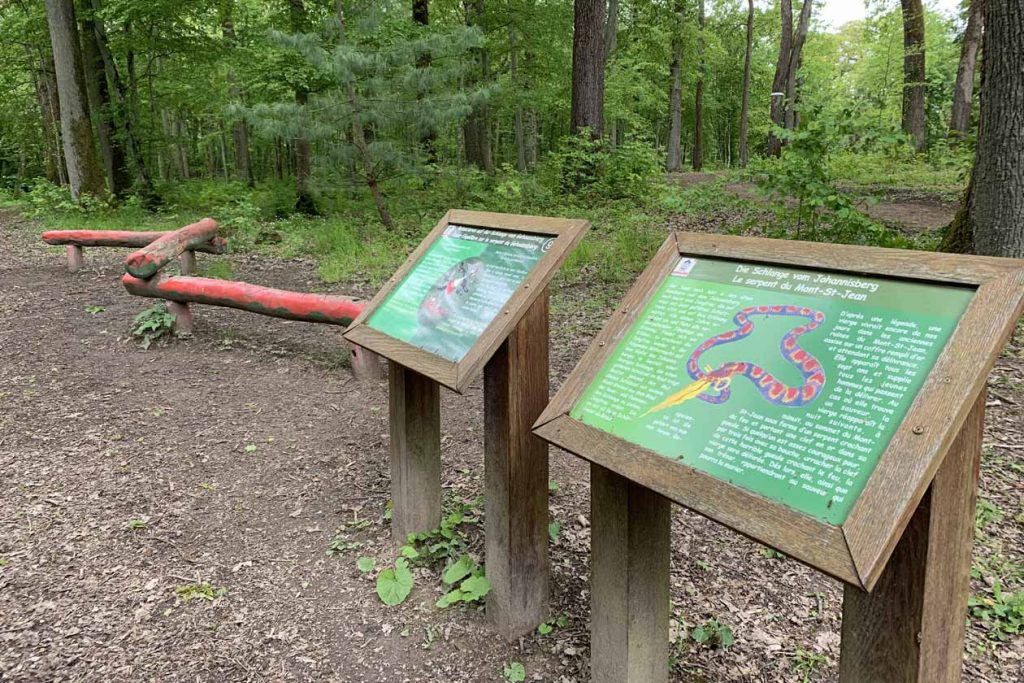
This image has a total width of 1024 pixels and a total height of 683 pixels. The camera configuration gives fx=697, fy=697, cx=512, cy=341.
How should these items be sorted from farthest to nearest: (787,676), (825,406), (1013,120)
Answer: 1. (1013,120)
2. (787,676)
3. (825,406)

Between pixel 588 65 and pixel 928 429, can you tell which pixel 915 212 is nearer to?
pixel 588 65

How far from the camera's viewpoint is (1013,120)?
4.40 m

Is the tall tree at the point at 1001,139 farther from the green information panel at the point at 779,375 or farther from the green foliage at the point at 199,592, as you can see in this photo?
the green foliage at the point at 199,592

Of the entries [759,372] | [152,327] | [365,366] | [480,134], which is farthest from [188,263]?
[480,134]

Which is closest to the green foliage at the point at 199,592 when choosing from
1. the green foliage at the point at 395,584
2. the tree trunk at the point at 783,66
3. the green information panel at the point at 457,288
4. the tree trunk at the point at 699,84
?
the green foliage at the point at 395,584

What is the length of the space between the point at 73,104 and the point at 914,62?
641 inches

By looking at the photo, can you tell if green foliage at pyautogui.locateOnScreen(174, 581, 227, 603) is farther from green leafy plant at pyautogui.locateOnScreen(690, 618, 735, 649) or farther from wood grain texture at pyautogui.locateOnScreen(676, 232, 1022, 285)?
wood grain texture at pyautogui.locateOnScreen(676, 232, 1022, 285)

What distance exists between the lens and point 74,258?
825 cm

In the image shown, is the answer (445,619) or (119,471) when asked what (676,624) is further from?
(119,471)

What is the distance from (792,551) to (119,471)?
11.4 feet

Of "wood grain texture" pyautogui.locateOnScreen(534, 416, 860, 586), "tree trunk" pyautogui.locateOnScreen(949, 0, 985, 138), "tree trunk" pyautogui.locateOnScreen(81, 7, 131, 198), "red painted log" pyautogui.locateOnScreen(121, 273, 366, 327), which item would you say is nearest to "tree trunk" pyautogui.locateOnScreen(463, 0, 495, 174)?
"tree trunk" pyautogui.locateOnScreen(81, 7, 131, 198)

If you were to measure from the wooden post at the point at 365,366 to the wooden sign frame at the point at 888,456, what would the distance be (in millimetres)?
3392

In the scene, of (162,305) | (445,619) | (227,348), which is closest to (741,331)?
(445,619)

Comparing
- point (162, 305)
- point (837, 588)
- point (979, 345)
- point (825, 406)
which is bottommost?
point (837, 588)
